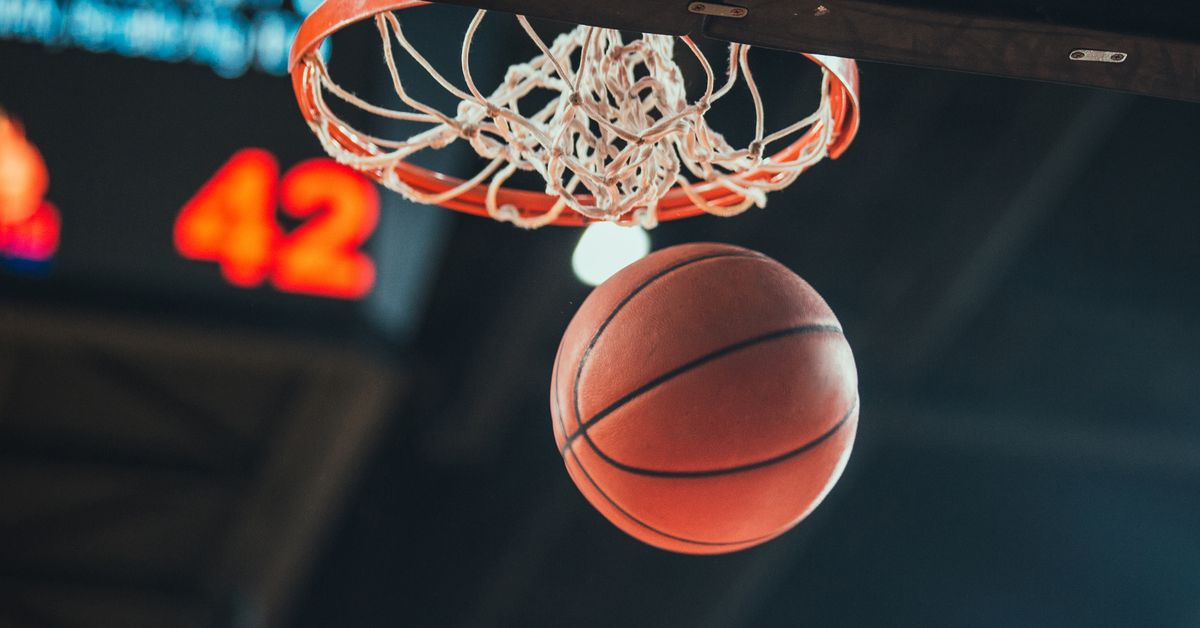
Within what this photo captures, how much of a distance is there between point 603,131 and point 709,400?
528 millimetres

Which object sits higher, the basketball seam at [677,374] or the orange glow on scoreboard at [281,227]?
the basketball seam at [677,374]

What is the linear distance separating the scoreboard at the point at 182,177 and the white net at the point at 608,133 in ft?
6.94

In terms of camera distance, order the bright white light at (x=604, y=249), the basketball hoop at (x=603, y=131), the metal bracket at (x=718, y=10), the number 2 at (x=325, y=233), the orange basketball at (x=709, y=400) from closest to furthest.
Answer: the metal bracket at (x=718, y=10) → the orange basketball at (x=709, y=400) → the basketball hoop at (x=603, y=131) → the number 2 at (x=325, y=233) → the bright white light at (x=604, y=249)

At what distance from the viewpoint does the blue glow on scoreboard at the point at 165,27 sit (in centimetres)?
441

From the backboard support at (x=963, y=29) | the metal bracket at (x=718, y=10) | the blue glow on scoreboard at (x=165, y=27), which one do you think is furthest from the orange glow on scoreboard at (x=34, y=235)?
the metal bracket at (x=718, y=10)

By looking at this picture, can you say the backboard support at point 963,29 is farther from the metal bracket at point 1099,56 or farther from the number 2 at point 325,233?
the number 2 at point 325,233

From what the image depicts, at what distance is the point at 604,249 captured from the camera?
5.18m

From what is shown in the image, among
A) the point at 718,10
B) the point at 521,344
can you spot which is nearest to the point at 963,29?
the point at 718,10

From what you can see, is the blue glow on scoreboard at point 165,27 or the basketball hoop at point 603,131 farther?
the blue glow on scoreboard at point 165,27

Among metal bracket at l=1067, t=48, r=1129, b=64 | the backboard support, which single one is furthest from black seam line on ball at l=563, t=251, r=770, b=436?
metal bracket at l=1067, t=48, r=1129, b=64

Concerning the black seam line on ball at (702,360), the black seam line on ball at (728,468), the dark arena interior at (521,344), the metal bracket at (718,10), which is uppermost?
the metal bracket at (718,10)

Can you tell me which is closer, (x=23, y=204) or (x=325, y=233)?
(x=23, y=204)

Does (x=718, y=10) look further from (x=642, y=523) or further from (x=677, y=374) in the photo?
(x=642, y=523)

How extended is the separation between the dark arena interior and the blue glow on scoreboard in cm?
1
